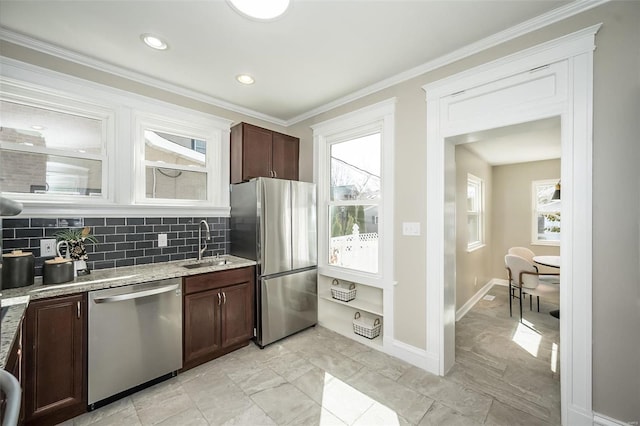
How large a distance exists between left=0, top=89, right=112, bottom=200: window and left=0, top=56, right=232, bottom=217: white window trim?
0.05 metres

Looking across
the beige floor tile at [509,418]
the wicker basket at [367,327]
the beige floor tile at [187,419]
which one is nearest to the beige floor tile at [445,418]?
the beige floor tile at [509,418]

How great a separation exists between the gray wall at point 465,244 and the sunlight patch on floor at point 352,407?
2279 mm

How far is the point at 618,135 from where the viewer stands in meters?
1.70

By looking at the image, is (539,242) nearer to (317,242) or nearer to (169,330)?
(317,242)

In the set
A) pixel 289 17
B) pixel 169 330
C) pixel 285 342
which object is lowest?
pixel 285 342

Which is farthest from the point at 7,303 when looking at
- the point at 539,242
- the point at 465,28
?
the point at 539,242

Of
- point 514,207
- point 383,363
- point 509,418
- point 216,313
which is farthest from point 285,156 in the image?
point 514,207

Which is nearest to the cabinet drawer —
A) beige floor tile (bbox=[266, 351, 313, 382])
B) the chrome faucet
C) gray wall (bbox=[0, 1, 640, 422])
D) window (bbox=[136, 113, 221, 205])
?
the chrome faucet

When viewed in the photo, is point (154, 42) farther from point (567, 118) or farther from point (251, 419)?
point (567, 118)

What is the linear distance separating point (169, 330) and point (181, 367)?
356 millimetres

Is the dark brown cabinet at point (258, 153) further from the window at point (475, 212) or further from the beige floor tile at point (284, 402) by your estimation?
the window at point (475, 212)

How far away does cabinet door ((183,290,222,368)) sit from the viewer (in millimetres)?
2447

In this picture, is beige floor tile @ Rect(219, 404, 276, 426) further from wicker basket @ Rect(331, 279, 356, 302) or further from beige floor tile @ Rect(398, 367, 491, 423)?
wicker basket @ Rect(331, 279, 356, 302)

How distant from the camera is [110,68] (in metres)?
2.48
